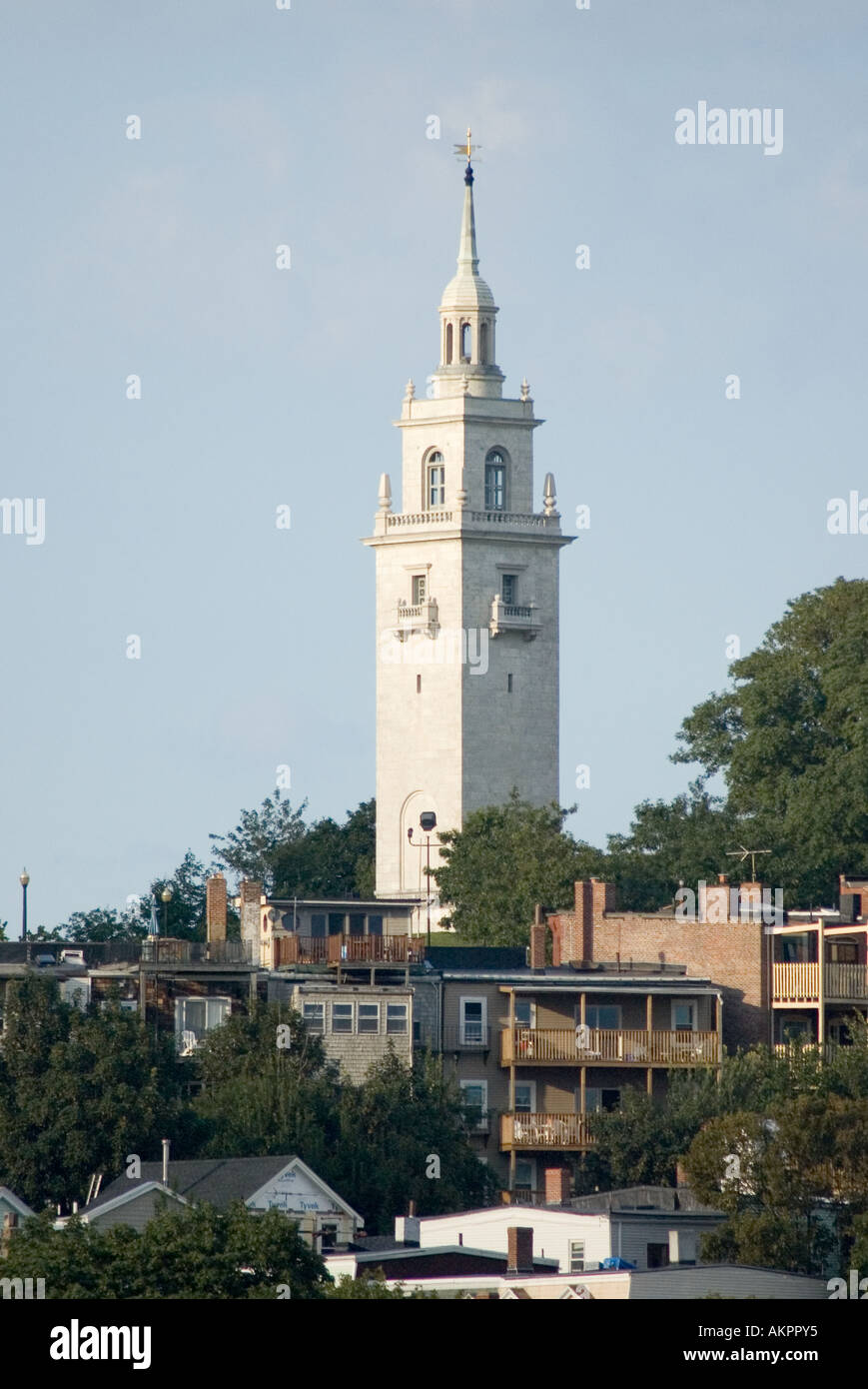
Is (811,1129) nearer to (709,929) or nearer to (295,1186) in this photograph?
(295,1186)

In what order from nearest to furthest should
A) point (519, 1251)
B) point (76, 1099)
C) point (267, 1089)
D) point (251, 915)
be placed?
point (519, 1251) < point (76, 1099) < point (267, 1089) < point (251, 915)

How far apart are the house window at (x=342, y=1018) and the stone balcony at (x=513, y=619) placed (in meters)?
39.0

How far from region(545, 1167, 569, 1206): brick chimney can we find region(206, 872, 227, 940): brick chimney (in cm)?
1564

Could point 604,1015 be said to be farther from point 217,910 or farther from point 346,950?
point 217,910

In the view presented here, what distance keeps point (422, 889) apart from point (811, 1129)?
5111cm

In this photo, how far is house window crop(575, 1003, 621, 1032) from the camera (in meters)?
82.2

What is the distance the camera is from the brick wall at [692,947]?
279ft

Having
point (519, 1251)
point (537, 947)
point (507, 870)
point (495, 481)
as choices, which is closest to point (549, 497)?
point (495, 481)

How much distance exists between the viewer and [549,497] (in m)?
121

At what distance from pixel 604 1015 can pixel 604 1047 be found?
1466mm

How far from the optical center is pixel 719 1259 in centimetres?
5953

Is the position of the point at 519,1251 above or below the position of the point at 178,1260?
above
